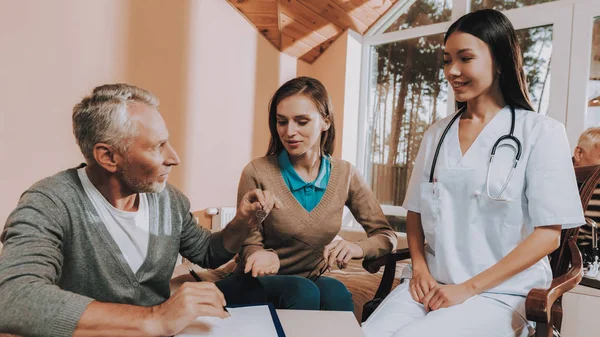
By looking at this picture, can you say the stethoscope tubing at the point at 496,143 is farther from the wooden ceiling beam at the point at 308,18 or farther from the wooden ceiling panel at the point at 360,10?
the wooden ceiling panel at the point at 360,10

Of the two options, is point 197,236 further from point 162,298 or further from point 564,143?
point 564,143

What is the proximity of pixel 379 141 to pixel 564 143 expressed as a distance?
316 centimetres

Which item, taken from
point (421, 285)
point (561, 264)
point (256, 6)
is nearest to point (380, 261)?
→ point (421, 285)

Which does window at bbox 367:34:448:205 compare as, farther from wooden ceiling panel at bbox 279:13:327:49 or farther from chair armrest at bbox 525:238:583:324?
chair armrest at bbox 525:238:583:324

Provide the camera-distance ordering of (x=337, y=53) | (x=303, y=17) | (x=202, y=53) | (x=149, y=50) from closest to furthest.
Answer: (x=149, y=50) → (x=202, y=53) → (x=303, y=17) → (x=337, y=53)

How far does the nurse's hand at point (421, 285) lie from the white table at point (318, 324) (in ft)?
1.22

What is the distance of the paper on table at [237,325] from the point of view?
74 cm

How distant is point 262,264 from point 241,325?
310 mm

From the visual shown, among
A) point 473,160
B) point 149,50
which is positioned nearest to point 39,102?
point 149,50

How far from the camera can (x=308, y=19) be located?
3752mm

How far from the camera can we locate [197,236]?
1.24 meters

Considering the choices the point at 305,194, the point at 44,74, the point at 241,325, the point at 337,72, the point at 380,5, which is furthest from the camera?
the point at 337,72

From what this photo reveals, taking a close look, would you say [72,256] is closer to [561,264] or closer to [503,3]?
[561,264]

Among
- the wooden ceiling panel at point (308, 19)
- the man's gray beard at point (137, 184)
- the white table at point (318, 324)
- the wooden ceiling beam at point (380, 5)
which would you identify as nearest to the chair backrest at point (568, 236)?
the white table at point (318, 324)
